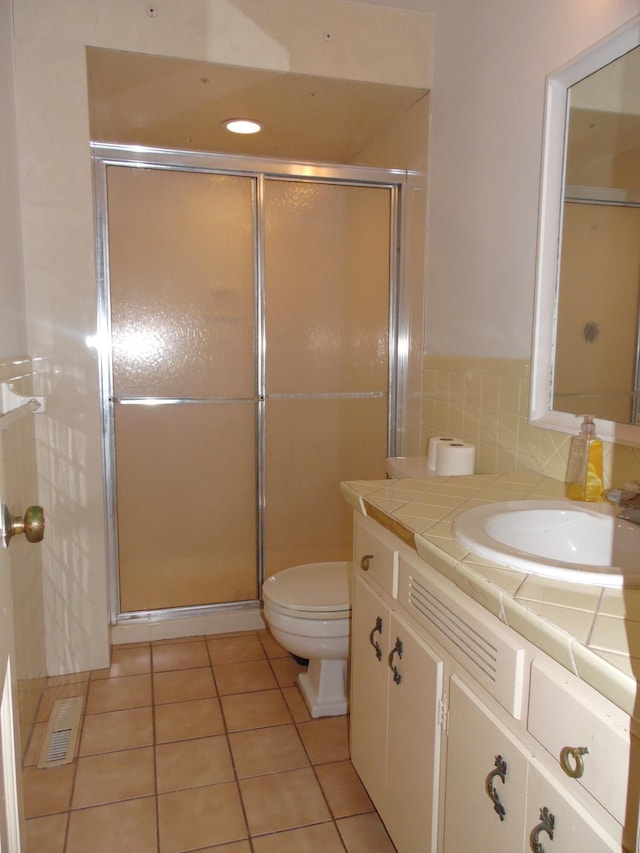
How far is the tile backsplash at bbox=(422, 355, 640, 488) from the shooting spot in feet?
5.23

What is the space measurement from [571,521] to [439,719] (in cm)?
47

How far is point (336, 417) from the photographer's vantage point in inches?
111

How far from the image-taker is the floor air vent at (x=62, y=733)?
1864mm

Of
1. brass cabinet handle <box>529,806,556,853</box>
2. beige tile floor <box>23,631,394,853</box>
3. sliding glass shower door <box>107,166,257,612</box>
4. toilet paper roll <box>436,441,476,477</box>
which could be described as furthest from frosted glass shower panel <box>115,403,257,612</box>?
brass cabinet handle <box>529,806,556,853</box>

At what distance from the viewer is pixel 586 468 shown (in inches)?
54.4

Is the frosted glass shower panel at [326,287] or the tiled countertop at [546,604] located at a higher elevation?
the frosted glass shower panel at [326,287]

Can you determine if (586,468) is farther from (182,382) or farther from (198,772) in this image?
(182,382)

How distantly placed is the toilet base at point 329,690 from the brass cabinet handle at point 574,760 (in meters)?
1.36

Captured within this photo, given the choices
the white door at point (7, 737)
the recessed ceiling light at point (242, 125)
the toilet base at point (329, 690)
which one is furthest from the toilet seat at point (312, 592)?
the recessed ceiling light at point (242, 125)

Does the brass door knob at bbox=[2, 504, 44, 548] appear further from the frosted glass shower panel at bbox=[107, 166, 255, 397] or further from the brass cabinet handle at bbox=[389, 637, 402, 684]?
the frosted glass shower panel at bbox=[107, 166, 255, 397]

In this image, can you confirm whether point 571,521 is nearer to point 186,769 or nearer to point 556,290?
point 556,290

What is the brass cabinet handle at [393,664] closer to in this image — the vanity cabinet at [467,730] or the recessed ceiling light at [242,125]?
the vanity cabinet at [467,730]

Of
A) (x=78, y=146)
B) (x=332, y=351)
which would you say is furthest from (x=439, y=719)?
(x=78, y=146)

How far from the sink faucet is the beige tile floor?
1.03m
